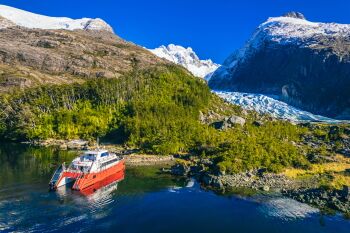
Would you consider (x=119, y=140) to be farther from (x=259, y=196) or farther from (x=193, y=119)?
(x=259, y=196)

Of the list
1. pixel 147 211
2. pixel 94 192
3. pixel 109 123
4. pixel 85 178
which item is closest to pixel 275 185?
pixel 147 211

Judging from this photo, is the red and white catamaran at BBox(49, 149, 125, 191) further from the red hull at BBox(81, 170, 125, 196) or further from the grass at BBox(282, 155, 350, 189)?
the grass at BBox(282, 155, 350, 189)

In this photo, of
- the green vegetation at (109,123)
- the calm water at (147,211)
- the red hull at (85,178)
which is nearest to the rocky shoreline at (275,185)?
the calm water at (147,211)

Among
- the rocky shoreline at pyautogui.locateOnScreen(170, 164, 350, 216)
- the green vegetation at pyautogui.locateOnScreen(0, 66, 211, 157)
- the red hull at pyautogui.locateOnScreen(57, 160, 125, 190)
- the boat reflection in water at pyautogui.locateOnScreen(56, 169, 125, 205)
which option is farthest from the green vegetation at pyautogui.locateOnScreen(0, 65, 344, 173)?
the boat reflection in water at pyautogui.locateOnScreen(56, 169, 125, 205)

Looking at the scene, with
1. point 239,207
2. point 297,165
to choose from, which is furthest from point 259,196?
point 297,165

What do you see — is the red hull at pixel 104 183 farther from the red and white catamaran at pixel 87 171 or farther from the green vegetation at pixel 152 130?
the green vegetation at pixel 152 130

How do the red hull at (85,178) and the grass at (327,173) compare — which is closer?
the red hull at (85,178)

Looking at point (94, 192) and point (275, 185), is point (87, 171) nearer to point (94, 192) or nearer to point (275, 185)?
point (94, 192)
